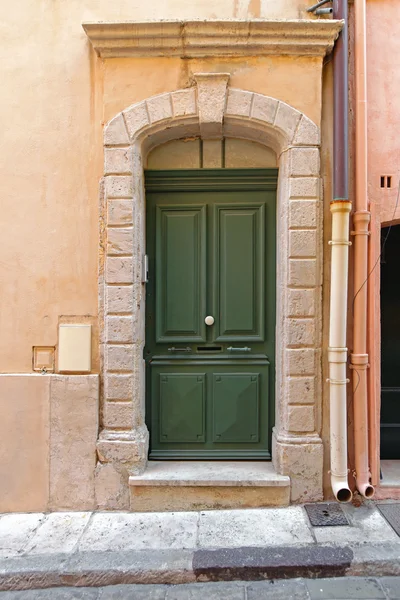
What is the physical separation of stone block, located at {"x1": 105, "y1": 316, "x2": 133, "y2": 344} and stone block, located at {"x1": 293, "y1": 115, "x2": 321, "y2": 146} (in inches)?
88.1

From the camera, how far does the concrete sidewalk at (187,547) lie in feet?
9.39

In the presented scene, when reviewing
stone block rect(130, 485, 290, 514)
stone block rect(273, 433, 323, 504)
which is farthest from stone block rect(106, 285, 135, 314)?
stone block rect(273, 433, 323, 504)

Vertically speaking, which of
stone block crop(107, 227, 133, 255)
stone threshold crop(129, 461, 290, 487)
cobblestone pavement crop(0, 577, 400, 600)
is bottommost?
cobblestone pavement crop(0, 577, 400, 600)

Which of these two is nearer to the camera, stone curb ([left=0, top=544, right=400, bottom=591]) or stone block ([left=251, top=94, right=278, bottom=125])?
stone curb ([left=0, top=544, right=400, bottom=591])

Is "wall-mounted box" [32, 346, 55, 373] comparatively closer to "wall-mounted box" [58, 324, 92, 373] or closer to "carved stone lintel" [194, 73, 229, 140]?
"wall-mounted box" [58, 324, 92, 373]

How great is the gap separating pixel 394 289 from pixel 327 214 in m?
1.62

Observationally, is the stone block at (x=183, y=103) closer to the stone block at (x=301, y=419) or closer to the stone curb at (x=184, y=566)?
the stone block at (x=301, y=419)

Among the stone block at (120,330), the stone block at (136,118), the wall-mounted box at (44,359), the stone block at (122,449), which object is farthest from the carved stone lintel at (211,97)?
the stone block at (122,449)

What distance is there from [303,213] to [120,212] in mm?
1670

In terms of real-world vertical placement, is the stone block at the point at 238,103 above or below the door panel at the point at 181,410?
above

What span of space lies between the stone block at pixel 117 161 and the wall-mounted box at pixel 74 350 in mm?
1481

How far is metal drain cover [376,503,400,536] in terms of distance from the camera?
10.8ft

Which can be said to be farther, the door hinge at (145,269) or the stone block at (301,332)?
the door hinge at (145,269)

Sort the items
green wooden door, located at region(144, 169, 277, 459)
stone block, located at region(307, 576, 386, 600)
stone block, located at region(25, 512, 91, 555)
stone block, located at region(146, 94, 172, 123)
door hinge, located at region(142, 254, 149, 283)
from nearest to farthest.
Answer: stone block, located at region(307, 576, 386, 600) < stone block, located at region(25, 512, 91, 555) < stone block, located at region(146, 94, 172, 123) < door hinge, located at region(142, 254, 149, 283) < green wooden door, located at region(144, 169, 277, 459)
